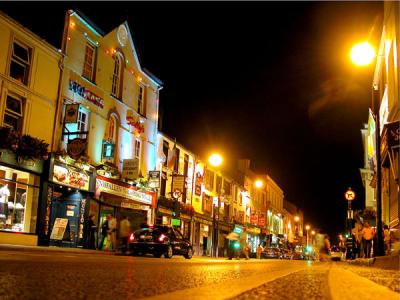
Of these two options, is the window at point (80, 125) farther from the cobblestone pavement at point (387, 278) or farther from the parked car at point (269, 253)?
the parked car at point (269, 253)

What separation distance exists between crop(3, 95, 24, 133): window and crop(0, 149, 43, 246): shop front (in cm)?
160

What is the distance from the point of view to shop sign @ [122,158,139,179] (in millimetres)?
28250

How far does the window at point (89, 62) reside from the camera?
26047 millimetres

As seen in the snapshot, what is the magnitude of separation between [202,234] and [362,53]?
3041cm

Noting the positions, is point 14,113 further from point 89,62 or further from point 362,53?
point 362,53

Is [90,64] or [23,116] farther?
[90,64]

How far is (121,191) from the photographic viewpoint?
28266mm

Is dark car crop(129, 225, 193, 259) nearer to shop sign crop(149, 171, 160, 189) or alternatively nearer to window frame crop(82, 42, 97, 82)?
shop sign crop(149, 171, 160, 189)

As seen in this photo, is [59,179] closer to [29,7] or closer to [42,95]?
[42,95]

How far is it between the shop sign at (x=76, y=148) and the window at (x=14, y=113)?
2.62 meters

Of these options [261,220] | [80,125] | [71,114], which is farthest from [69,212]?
[261,220]

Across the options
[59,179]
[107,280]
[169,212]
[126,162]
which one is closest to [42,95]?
[59,179]

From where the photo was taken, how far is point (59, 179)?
2258cm

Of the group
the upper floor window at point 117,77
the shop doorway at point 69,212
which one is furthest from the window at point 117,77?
the shop doorway at point 69,212
